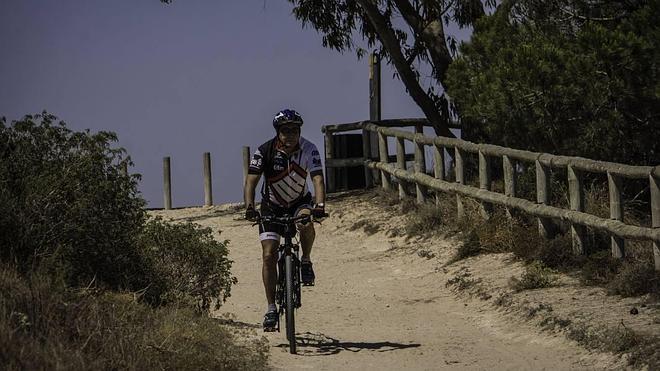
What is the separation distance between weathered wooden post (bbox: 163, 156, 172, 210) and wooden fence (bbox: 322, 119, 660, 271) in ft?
24.9

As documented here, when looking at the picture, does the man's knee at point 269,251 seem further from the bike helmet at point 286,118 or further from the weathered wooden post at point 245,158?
the weathered wooden post at point 245,158

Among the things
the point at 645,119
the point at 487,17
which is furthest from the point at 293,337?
the point at 487,17

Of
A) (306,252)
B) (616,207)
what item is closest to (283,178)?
(306,252)

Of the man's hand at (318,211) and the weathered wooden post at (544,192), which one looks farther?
the weathered wooden post at (544,192)

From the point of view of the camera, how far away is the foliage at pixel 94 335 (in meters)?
7.73

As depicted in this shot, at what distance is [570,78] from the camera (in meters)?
15.7

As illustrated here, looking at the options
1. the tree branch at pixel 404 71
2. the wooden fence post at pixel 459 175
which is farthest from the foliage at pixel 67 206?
the tree branch at pixel 404 71

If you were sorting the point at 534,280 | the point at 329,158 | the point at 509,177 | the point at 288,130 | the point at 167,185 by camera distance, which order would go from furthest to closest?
1. the point at 167,185
2. the point at 329,158
3. the point at 509,177
4. the point at 534,280
5. the point at 288,130

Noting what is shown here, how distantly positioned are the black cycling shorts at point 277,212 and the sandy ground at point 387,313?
0.95 metres

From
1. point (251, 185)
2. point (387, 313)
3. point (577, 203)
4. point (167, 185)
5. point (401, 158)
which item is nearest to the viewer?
point (251, 185)

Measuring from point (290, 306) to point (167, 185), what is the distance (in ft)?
65.8

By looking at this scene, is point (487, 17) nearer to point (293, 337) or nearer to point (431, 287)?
point (431, 287)

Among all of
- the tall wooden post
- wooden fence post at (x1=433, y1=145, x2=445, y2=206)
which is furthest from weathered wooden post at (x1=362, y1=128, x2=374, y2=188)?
wooden fence post at (x1=433, y1=145, x2=445, y2=206)

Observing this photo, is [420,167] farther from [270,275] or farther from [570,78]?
[270,275]
